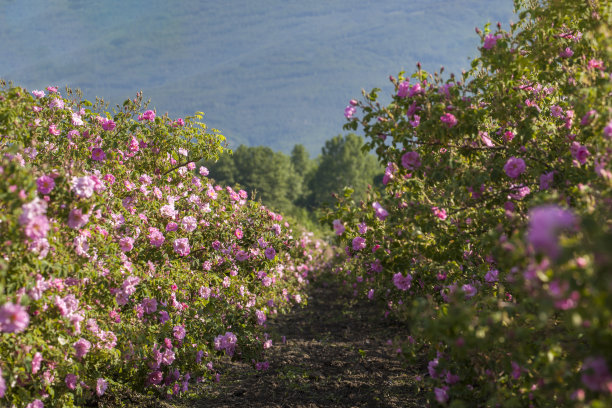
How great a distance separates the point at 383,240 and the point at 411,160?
783 mm

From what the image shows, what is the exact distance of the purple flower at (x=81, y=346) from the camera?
403cm

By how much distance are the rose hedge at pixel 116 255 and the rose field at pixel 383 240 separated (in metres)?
0.02

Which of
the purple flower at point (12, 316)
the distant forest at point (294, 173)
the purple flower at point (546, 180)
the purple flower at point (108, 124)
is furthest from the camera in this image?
the distant forest at point (294, 173)

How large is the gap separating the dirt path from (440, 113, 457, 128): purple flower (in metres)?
3.17

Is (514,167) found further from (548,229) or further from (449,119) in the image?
(548,229)

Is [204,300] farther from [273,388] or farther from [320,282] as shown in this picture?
[320,282]

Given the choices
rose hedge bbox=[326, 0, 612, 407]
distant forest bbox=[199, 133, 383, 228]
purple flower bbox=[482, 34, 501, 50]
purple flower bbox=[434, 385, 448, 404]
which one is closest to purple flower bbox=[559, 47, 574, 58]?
rose hedge bbox=[326, 0, 612, 407]

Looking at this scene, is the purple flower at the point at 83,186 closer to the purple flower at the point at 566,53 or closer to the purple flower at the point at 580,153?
the purple flower at the point at 580,153

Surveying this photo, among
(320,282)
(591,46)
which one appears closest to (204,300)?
(591,46)

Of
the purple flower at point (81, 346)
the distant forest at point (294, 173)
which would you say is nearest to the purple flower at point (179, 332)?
the purple flower at point (81, 346)

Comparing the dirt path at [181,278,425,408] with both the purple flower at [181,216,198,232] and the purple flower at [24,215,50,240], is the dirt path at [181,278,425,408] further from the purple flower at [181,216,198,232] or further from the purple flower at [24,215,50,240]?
the purple flower at [24,215,50,240]

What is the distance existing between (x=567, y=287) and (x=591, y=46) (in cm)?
268

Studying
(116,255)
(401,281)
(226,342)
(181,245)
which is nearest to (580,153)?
(401,281)

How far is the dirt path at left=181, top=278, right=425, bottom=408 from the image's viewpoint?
20.9 ft
